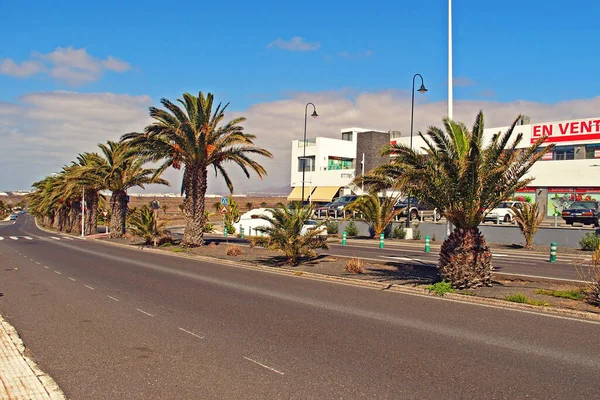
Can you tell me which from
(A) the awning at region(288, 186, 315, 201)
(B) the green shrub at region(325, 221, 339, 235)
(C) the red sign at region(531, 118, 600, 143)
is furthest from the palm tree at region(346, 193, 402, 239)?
(A) the awning at region(288, 186, 315, 201)

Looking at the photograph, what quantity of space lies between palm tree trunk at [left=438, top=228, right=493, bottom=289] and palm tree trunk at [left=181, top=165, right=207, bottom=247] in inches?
694

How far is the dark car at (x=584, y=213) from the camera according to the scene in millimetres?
37344

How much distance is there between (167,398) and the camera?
6.50 m

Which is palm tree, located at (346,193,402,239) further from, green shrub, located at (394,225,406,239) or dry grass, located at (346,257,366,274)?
dry grass, located at (346,257,366,274)

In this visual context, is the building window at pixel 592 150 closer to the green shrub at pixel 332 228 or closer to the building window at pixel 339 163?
the green shrub at pixel 332 228

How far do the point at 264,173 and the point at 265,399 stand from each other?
80.3 ft

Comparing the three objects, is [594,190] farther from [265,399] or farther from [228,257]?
[265,399]

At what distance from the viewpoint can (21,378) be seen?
23.5 feet

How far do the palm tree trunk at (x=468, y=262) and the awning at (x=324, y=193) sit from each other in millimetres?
54248

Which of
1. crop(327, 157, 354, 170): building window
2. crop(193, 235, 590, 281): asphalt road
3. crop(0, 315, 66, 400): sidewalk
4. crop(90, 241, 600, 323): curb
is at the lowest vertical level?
crop(0, 315, 66, 400): sidewalk

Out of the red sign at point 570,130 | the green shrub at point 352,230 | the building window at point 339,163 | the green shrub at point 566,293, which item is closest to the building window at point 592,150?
the red sign at point 570,130

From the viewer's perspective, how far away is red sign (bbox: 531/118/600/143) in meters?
51.1

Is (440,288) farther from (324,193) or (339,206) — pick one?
(324,193)

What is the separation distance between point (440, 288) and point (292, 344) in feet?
22.4
